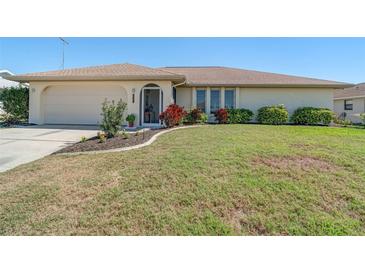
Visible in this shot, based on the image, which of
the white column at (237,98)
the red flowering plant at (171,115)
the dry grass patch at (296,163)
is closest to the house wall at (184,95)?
the white column at (237,98)

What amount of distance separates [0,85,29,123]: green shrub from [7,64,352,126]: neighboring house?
124cm

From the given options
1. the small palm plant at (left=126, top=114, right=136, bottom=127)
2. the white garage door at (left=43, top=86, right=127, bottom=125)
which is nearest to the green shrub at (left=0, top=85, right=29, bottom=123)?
the white garage door at (left=43, top=86, right=127, bottom=125)

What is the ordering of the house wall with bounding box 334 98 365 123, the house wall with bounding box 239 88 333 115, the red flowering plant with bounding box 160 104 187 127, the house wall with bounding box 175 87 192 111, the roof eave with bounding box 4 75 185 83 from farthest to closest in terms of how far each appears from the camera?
1. the house wall with bounding box 334 98 365 123
2. the house wall with bounding box 175 87 192 111
3. the house wall with bounding box 239 88 333 115
4. the roof eave with bounding box 4 75 185 83
5. the red flowering plant with bounding box 160 104 187 127

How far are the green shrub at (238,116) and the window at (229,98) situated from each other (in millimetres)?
1140

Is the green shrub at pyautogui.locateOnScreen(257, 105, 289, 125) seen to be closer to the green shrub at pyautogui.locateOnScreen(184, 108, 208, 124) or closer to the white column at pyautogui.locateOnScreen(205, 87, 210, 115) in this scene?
the white column at pyautogui.locateOnScreen(205, 87, 210, 115)

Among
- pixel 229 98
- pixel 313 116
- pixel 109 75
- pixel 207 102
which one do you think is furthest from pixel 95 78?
pixel 313 116

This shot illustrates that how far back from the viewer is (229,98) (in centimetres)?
1720

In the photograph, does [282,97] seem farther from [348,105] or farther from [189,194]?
[189,194]

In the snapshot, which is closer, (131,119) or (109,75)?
(131,119)

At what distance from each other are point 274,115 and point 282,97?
2.10m

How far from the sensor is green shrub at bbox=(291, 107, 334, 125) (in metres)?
16.0

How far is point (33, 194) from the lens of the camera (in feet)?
14.6
